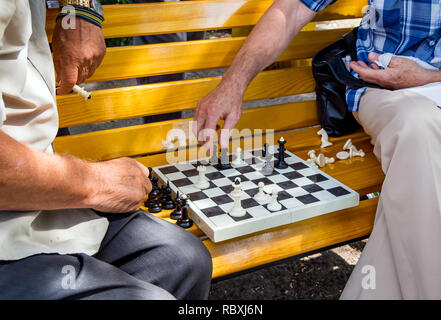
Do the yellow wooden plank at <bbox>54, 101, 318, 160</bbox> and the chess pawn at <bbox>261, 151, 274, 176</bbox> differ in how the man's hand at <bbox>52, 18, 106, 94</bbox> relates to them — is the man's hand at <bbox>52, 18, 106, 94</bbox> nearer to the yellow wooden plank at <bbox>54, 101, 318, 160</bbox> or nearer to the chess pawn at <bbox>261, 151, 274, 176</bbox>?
the yellow wooden plank at <bbox>54, 101, 318, 160</bbox>

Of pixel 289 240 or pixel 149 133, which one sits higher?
pixel 149 133

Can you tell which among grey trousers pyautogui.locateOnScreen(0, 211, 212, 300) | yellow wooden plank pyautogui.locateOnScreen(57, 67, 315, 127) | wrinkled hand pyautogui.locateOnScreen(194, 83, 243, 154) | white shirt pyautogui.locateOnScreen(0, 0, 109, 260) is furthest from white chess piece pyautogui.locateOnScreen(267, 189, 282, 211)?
yellow wooden plank pyautogui.locateOnScreen(57, 67, 315, 127)

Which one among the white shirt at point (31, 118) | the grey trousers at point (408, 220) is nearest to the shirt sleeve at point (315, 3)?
the grey trousers at point (408, 220)

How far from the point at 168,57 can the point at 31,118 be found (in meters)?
1.04

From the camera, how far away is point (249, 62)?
7.10 feet

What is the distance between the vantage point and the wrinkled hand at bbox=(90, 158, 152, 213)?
1381 mm

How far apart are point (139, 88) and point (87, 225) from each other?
0.98 metres

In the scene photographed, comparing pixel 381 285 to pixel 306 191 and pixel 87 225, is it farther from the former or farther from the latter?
pixel 87 225

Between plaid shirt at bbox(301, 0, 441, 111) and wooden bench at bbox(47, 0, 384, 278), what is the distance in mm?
281

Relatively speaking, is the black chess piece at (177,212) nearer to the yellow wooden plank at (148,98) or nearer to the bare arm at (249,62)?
the bare arm at (249,62)

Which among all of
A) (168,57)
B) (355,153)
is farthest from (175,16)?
(355,153)

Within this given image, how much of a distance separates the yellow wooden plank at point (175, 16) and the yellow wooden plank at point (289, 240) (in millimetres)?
1028

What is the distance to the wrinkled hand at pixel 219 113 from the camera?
1859mm

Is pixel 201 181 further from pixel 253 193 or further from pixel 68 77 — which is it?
pixel 68 77
